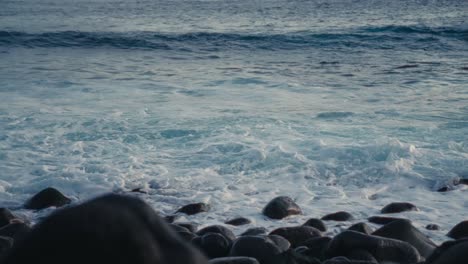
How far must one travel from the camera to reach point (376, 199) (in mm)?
5711

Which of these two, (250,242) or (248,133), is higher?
(250,242)

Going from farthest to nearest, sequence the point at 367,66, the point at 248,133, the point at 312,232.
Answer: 1. the point at 367,66
2. the point at 248,133
3. the point at 312,232

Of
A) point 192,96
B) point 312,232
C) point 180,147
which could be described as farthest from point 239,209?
point 192,96

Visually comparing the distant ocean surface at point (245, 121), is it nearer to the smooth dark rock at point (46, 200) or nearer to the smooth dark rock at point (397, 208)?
the smooth dark rock at point (397, 208)

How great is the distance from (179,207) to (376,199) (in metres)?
1.78

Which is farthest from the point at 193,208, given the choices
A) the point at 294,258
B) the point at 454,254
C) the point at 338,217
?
the point at 454,254

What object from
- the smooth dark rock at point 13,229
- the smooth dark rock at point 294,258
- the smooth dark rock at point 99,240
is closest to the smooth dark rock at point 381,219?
the smooth dark rock at point 294,258

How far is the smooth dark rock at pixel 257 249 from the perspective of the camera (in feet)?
12.6

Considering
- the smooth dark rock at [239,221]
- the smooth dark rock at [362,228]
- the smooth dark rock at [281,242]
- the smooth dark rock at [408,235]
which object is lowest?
the smooth dark rock at [239,221]

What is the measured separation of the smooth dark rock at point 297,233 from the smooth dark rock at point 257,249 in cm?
53

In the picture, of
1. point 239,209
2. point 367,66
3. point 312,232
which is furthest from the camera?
point 367,66

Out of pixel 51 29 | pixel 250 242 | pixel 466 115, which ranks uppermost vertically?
pixel 250 242

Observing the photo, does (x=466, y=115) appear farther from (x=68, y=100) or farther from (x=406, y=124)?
(x=68, y=100)

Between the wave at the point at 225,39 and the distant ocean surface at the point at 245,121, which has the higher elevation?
the distant ocean surface at the point at 245,121
